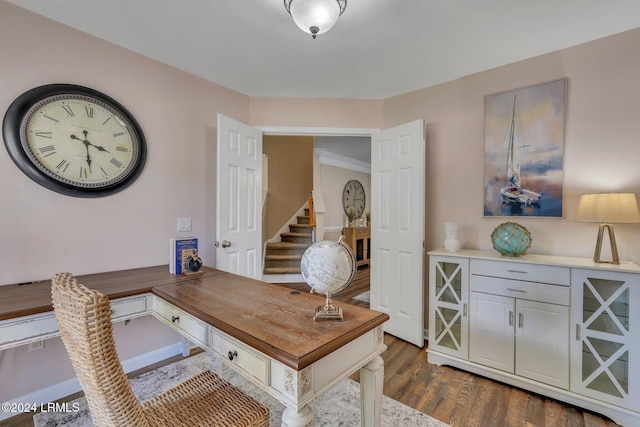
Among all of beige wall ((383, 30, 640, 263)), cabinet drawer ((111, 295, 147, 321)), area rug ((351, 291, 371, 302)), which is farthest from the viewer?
area rug ((351, 291, 371, 302))

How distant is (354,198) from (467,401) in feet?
17.1

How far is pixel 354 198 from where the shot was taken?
22.4 feet


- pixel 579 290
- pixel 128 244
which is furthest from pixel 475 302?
pixel 128 244

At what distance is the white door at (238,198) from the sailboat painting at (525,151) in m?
2.18

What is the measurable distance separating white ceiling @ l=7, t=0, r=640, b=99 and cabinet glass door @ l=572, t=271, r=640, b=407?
5.47 feet

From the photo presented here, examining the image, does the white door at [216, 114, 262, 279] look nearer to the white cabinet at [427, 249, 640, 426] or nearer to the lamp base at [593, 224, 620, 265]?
the white cabinet at [427, 249, 640, 426]

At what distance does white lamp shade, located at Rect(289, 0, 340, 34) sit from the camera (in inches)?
56.6

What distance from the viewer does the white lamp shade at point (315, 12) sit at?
144 cm

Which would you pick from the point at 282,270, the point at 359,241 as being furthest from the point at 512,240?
the point at 359,241

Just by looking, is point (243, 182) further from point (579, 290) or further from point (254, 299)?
point (579, 290)

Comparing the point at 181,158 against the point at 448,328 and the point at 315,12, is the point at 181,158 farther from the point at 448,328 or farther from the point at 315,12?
the point at 448,328

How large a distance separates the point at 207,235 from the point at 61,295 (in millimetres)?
1907

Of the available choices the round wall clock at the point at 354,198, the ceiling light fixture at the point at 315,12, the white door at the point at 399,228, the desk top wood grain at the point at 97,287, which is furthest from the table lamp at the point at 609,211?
the round wall clock at the point at 354,198

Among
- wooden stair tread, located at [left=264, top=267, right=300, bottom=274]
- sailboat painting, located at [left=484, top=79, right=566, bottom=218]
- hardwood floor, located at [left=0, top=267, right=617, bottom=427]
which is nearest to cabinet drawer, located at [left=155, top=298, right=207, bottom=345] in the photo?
hardwood floor, located at [left=0, top=267, right=617, bottom=427]
